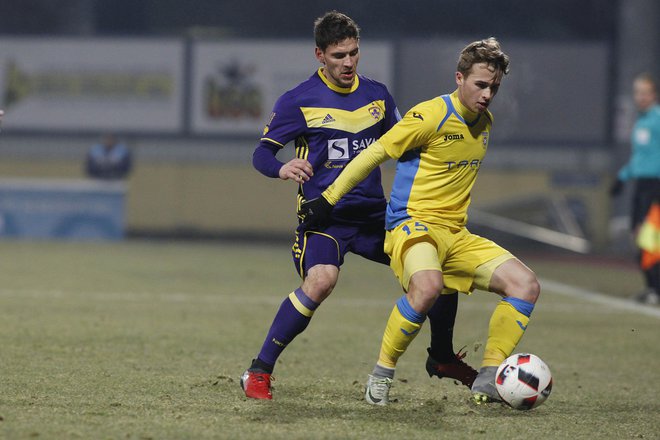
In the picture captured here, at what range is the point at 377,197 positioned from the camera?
20.3 feet

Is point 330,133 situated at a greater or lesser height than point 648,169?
greater

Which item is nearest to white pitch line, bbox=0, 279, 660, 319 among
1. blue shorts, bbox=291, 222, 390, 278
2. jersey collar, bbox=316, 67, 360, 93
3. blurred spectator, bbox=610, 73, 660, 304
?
blurred spectator, bbox=610, 73, 660, 304

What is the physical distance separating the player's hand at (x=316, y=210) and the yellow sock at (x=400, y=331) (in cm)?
55

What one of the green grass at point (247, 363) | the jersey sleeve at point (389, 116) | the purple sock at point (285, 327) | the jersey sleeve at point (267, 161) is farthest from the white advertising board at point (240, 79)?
the purple sock at point (285, 327)

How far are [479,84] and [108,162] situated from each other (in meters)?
16.2

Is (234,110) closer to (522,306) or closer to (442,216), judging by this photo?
(442,216)

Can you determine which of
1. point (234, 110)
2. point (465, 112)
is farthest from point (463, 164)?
point (234, 110)

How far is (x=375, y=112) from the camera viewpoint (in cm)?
618

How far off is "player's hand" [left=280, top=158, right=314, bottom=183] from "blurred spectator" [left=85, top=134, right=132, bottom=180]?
52.0 ft

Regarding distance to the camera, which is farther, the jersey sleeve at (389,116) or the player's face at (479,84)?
the jersey sleeve at (389,116)

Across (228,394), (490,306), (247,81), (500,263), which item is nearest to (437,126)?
(500,263)

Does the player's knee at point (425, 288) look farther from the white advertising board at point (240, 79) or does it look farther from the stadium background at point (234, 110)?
the white advertising board at point (240, 79)

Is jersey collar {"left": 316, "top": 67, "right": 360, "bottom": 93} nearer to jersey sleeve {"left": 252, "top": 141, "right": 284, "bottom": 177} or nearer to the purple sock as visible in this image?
jersey sleeve {"left": 252, "top": 141, "right": 284, "bottom": 177}

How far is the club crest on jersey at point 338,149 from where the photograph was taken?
6078 millimetres
